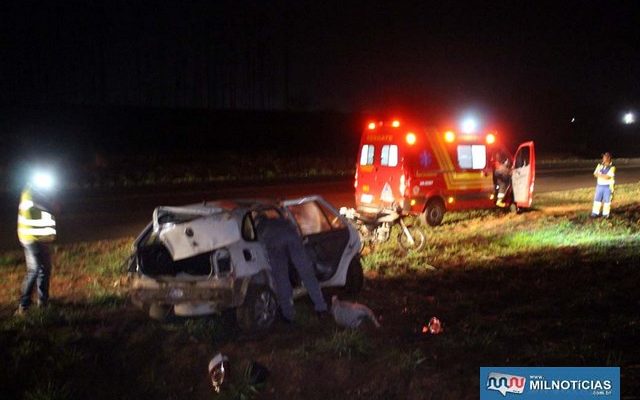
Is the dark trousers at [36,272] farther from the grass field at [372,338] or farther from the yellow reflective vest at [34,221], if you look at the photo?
the grass field at [372,338]

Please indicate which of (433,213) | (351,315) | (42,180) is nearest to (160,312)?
(351,315)

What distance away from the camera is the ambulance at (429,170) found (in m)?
13.4

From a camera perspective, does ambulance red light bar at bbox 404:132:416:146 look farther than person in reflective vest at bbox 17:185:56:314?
Yes

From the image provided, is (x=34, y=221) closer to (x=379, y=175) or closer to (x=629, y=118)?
(x=379, y=175)

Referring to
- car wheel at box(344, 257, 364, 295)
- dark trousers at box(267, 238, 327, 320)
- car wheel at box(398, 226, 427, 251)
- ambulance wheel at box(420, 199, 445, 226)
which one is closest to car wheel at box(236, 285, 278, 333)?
dark trousers at box(267, 238, 327, 320)

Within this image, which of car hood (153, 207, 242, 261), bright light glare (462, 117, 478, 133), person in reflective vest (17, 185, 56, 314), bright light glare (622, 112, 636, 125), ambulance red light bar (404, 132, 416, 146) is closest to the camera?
car hood (153, 207, 242, 261)

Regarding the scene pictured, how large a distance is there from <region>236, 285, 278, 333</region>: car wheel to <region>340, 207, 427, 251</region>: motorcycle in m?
4.49

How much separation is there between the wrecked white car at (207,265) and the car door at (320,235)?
0.55 meters

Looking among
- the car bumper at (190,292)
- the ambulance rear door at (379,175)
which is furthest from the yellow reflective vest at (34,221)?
the ambulance rear door at (379,175)

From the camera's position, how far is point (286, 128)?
5528 cm

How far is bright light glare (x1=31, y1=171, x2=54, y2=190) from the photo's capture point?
7.68 meters

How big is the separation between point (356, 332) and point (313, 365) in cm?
73

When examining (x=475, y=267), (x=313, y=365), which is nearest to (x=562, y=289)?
(x=475, y=267)

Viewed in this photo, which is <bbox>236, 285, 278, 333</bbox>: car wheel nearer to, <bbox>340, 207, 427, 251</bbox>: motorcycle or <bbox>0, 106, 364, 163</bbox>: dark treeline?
<bbox>340, 207, 427, 251</bbox>: motorcycle
